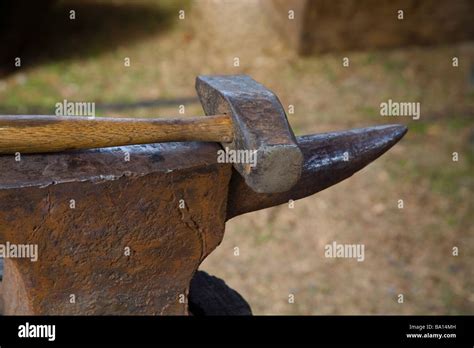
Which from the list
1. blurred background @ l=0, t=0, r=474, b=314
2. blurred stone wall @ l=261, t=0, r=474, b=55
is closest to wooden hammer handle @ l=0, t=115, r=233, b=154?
blurred background @ l=0, t=0, r=474, b=314

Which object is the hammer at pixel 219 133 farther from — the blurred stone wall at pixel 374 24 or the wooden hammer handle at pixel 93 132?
the blurred stone wall at pixel 374 24

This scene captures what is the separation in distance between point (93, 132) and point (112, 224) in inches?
9.0

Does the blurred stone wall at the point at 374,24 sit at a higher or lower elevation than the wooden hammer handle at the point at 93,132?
higher

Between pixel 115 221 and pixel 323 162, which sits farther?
pixel 323 162

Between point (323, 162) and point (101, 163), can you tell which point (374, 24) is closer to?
point (323, 162)

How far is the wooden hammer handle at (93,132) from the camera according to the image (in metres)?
1.68

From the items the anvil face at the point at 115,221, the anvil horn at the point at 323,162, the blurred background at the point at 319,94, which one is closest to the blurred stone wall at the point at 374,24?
the blurred background at the point at 319,94

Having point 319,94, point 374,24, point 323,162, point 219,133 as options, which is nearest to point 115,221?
point 219,133

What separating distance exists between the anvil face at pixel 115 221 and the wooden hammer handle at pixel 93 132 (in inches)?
1.9

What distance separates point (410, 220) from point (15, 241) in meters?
3.80

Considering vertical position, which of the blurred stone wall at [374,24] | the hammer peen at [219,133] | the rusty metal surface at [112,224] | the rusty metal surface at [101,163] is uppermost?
the blurred stone wall at [374,24]

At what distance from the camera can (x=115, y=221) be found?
1799mm

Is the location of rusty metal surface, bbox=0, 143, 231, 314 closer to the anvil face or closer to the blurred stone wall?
the anvil face

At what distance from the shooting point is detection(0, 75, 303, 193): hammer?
170 cm
